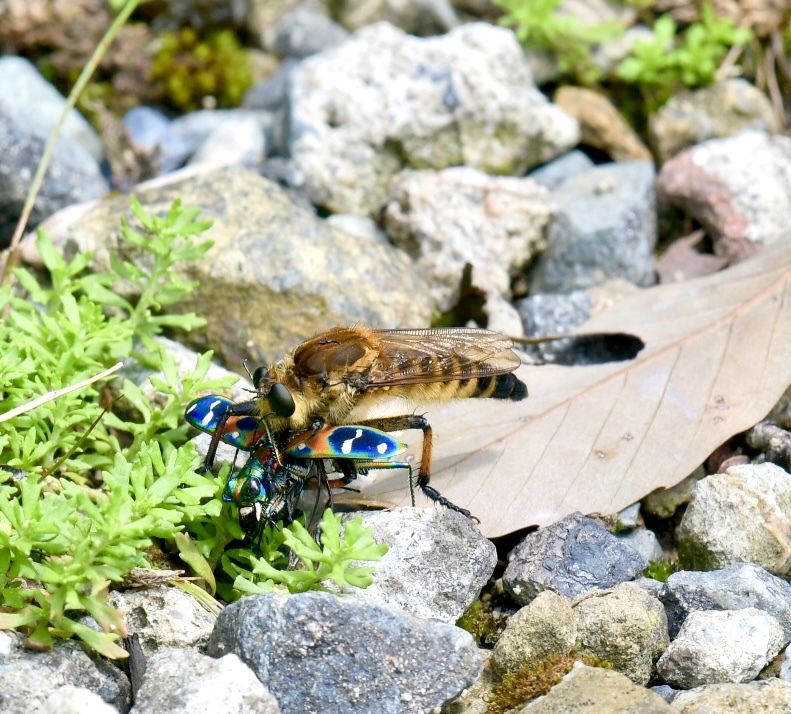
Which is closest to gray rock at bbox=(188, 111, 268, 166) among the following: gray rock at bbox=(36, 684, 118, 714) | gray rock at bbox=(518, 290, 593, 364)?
gray rock at bbox=(518, 290, 593, 364)

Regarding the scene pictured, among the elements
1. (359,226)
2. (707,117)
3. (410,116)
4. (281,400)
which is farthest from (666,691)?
(707,117)

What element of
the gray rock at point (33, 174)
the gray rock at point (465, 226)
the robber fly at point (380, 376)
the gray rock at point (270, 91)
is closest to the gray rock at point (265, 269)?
the gray rock at point (465, 226)

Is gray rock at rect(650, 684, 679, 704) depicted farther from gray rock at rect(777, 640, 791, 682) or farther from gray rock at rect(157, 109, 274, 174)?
gray rock at rect(157, 109, 274, 174)

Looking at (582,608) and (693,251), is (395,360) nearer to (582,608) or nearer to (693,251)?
(582,608)

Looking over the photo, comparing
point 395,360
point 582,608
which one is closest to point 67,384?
point 395,360

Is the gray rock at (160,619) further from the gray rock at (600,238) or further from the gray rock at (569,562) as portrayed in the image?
the gray rock at (600,238)
